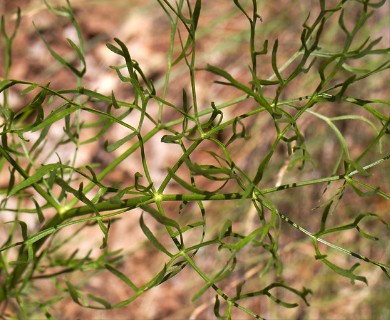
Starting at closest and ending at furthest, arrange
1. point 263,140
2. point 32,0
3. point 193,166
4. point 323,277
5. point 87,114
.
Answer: point 193,166, point 323,277, point 263,140, point 87,114, point 32,0

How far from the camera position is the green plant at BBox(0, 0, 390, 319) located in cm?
70

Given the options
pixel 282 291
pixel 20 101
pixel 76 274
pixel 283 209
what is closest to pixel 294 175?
pixel 283 209

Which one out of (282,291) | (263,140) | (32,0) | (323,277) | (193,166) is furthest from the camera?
(32,0)

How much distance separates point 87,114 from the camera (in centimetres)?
238

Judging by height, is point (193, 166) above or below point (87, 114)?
below

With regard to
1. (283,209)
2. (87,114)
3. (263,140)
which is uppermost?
(87,114)

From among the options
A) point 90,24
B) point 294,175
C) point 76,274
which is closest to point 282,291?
point 294,175

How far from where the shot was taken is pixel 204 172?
0.64 m

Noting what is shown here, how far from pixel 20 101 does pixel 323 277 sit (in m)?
1.21

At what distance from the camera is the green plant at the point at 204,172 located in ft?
2.29

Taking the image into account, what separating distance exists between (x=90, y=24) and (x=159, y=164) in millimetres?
630

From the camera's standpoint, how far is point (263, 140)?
2.17m

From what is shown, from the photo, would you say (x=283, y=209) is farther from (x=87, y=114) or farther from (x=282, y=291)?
(x=87, y=114)

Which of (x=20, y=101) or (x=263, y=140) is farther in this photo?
(x=20, y=101)
